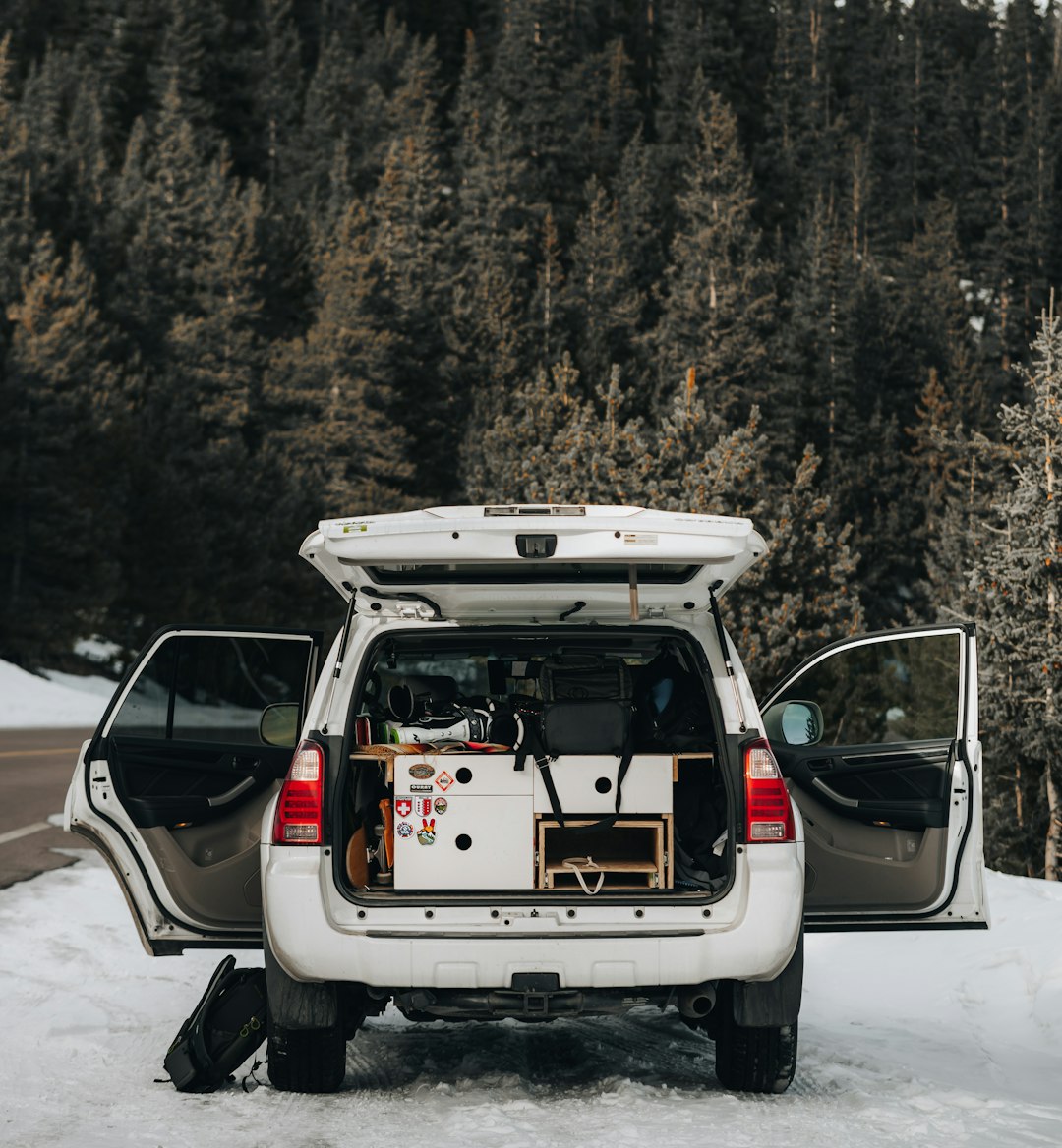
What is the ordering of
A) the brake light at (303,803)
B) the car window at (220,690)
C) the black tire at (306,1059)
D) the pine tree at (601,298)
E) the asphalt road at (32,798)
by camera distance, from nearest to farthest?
the brake light at (303,803), the black tire at (306,1059), the asphalt road at (32,798), the car window at (220,690), the pine tree at (601,298)

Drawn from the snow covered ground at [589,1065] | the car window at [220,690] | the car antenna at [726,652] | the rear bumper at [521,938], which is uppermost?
the car antenna at [726,652]

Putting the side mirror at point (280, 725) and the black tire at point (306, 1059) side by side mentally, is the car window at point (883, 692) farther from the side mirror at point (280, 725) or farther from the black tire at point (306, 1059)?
the black tire at point (306, 1059)

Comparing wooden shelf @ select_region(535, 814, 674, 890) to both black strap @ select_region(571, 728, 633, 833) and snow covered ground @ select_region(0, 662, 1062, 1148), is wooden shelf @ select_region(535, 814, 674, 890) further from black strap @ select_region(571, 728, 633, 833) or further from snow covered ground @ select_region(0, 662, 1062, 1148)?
snow covered ground @ select_region(0, 662, 1062, 1148)

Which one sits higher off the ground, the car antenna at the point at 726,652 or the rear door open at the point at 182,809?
the car antenna at the point at 726,652

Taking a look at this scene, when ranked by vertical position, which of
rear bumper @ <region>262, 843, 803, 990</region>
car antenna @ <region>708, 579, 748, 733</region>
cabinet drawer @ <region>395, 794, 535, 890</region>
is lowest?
rear bumper @ <region>262, 843, 803, 990</region>

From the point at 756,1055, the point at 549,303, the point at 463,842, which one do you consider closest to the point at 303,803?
the point at 463,842

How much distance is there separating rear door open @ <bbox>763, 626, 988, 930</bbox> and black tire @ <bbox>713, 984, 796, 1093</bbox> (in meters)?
0.84

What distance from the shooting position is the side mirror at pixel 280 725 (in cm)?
682

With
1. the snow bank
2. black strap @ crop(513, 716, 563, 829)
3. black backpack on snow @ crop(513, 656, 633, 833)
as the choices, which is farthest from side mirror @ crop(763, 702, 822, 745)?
the snow bank

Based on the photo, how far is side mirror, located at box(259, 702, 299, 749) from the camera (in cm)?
682

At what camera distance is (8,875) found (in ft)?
37.0

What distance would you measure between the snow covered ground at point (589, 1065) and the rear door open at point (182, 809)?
21.7 inches

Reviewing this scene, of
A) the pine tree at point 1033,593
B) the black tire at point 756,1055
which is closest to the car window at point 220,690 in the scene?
the pine tree at point 1033,593

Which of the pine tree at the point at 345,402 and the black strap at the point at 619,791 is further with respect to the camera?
the pine tree at the point at 345,402
